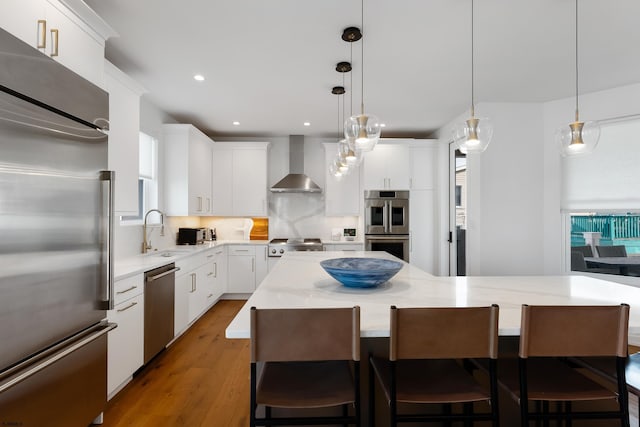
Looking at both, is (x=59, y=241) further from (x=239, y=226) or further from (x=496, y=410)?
(x=239, y=226)

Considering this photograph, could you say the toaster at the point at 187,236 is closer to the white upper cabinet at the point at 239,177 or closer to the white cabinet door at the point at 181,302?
the white upper cabinet at the point at 239,177

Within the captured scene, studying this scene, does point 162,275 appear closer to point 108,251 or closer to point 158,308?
point 158,308

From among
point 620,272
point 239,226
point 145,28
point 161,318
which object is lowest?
point 161,318

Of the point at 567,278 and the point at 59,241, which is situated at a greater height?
the point at 59,241

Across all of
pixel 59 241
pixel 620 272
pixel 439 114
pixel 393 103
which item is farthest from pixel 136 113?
pixel 620 272

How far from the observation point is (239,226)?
563 cm

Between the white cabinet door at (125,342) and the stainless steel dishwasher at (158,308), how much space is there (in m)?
0.07

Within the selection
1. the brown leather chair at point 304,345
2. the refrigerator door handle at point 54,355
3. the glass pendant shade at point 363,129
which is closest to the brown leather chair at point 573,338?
the brown leather chair at point 304,345

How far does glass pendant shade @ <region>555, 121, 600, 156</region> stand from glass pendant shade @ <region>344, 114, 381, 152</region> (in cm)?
117

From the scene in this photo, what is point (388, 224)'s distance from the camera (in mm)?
5129

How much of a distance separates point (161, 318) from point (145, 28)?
7.78 ft

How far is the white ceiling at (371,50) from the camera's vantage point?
2143mm

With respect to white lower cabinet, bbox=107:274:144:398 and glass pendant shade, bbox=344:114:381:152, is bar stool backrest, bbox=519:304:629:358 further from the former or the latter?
white lower cabinet, bbox=107:274:144:398

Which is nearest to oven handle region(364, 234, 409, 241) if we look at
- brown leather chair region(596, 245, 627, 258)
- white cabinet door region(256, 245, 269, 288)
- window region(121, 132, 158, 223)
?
white cabinet door region(256, 245, 269, 288)
